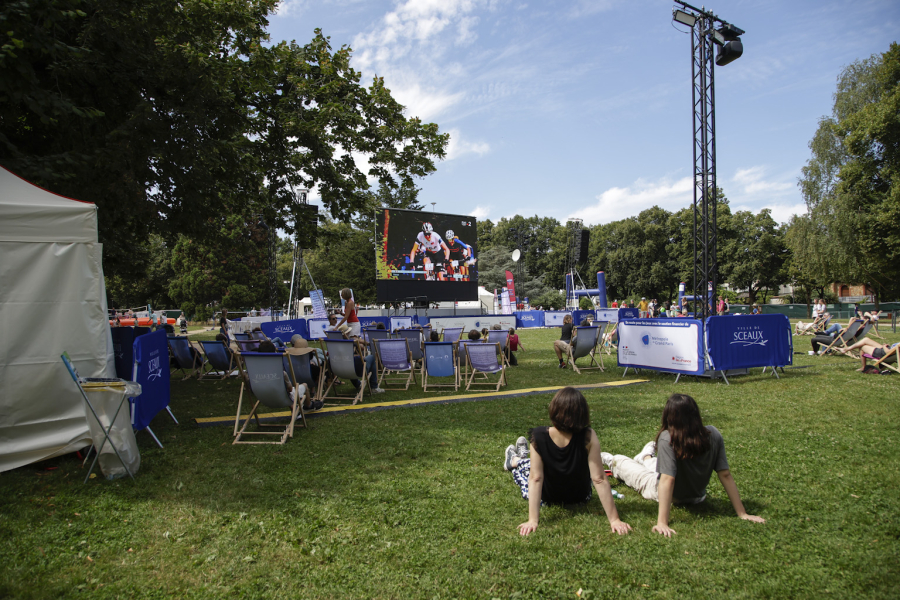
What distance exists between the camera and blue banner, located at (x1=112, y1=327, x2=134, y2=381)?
20.4 ft

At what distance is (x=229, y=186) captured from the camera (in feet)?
34.1

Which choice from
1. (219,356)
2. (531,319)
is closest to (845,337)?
(219,356)

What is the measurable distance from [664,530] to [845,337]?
11.8 m

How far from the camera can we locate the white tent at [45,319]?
14.0 ft

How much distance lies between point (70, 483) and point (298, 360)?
3.21m

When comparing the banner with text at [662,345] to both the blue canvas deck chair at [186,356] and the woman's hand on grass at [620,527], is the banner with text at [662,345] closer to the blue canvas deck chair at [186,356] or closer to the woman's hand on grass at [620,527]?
the woman's hand on grass at [620,527]

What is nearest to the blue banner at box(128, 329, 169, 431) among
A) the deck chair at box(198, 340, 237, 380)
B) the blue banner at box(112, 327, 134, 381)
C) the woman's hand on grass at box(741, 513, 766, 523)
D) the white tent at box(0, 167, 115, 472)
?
the white tent at box(0, 167, 115, 472)

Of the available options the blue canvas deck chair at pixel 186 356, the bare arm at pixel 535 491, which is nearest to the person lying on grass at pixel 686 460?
the bare arm at pixel 535 491

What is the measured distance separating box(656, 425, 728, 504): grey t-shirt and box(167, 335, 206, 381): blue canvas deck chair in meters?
9.61

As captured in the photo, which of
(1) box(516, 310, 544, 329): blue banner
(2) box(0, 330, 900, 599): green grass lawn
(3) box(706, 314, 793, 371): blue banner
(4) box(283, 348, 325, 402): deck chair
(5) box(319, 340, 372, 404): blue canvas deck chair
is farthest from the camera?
(1) box(516, 310, 544, 329): blue banner

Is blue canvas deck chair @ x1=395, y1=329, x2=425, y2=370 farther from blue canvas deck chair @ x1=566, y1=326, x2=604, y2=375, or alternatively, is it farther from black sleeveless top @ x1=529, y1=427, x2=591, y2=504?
black sleeveless top @ x1=529, y1=427, x2=591, y2=504

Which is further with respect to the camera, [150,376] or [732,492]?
[150,376]

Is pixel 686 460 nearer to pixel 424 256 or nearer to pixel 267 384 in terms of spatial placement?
pixel 267 384

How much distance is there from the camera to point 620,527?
9.77 ft
